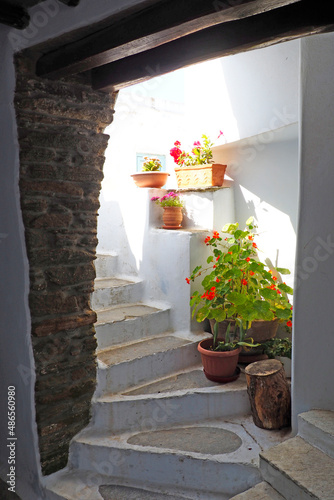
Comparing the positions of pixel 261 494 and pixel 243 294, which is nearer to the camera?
pixel 261 494

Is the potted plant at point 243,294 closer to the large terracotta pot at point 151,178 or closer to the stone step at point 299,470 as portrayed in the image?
the large terracotta pot at point 151,178

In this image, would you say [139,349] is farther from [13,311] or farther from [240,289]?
[13,311]

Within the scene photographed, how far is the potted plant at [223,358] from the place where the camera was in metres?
3.57

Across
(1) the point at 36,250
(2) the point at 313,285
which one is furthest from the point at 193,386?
(1) the point at 36,250

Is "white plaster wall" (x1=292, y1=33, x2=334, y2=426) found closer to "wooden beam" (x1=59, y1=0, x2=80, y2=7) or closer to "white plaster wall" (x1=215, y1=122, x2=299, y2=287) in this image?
"white plaster wall" (x1=215, y1=122, x2=299, y2=287)

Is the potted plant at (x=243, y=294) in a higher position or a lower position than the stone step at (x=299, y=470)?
higher

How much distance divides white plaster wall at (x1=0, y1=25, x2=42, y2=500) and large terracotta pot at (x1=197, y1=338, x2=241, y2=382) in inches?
59.4

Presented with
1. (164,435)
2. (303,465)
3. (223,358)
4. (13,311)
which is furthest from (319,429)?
(13,311)

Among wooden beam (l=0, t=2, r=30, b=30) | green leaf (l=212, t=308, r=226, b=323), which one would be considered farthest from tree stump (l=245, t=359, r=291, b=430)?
wooden beam (l=0, t=2, r=30, b=30)

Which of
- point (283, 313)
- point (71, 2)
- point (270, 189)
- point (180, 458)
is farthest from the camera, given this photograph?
point (270, 189)

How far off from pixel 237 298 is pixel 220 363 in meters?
0.59

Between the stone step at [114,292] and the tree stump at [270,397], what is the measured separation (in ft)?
6.09

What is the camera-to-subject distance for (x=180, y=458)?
2.92m

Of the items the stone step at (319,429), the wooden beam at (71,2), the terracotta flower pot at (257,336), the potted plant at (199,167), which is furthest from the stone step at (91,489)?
the wooden beam at (71,2)
